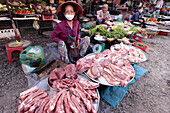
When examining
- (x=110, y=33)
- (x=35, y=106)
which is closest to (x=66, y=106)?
(x=35, y=106)

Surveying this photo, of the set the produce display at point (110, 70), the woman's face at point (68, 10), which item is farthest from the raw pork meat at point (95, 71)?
the woman's face at point (68, 10)

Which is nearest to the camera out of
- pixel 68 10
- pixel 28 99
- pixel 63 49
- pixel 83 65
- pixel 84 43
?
pixel 28 99

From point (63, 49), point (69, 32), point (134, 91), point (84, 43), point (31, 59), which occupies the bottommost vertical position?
point (134, 91)

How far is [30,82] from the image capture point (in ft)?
10.0

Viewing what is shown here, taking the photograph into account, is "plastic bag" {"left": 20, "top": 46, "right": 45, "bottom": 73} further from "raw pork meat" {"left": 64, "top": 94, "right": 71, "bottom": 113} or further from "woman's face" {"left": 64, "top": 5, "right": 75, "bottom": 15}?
"raw pork meat" {"left": 64, "top": 94, "right": 71, "bottom": 113}

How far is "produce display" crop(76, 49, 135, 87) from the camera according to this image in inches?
92.1

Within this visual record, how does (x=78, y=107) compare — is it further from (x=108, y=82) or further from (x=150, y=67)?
(x=150, y=67)

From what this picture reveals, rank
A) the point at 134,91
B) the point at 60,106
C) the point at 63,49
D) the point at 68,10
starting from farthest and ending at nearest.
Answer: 1. the point at 63,49
2. the point at 134,91
3. the point at 68,10
4. the point at 60,106

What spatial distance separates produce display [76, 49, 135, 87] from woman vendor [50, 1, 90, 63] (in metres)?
1.18

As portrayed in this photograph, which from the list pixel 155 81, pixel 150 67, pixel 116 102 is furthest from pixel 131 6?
pixel 116 102

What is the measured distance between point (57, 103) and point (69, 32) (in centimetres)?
276

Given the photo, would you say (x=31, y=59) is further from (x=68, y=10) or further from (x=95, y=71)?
(x=95, y=71)

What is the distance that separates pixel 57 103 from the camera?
4.94 feet

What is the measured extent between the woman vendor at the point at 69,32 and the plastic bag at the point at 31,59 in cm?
78
